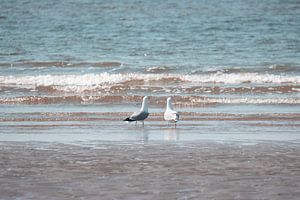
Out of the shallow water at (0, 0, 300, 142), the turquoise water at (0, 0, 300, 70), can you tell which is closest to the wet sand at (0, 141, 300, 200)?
the shallow water at (0, 0, 300, 142)

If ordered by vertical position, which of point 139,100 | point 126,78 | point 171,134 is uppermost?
point 126,78

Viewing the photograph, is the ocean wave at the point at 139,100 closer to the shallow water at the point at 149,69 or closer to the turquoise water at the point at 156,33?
the shallow water at the point at 149,69

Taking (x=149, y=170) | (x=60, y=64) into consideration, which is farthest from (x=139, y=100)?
(x=149, y=170)

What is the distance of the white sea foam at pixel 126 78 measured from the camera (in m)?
21.8

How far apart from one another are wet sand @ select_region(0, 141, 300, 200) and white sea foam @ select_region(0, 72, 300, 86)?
35.2ft

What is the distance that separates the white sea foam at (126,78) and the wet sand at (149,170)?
1071 cm

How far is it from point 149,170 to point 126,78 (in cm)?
1378

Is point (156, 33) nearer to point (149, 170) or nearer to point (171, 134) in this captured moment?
point (171, 134)

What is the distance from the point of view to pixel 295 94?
1905 cm

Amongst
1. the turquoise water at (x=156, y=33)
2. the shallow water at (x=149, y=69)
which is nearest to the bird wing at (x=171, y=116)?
the shallow water at (x=149, y=69)

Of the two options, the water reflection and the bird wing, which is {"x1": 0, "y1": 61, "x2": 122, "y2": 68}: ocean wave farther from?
the water reflection

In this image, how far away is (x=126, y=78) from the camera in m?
22.6

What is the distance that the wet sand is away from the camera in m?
7.72

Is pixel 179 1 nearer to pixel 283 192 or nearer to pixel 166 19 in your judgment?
pixel 166 19
